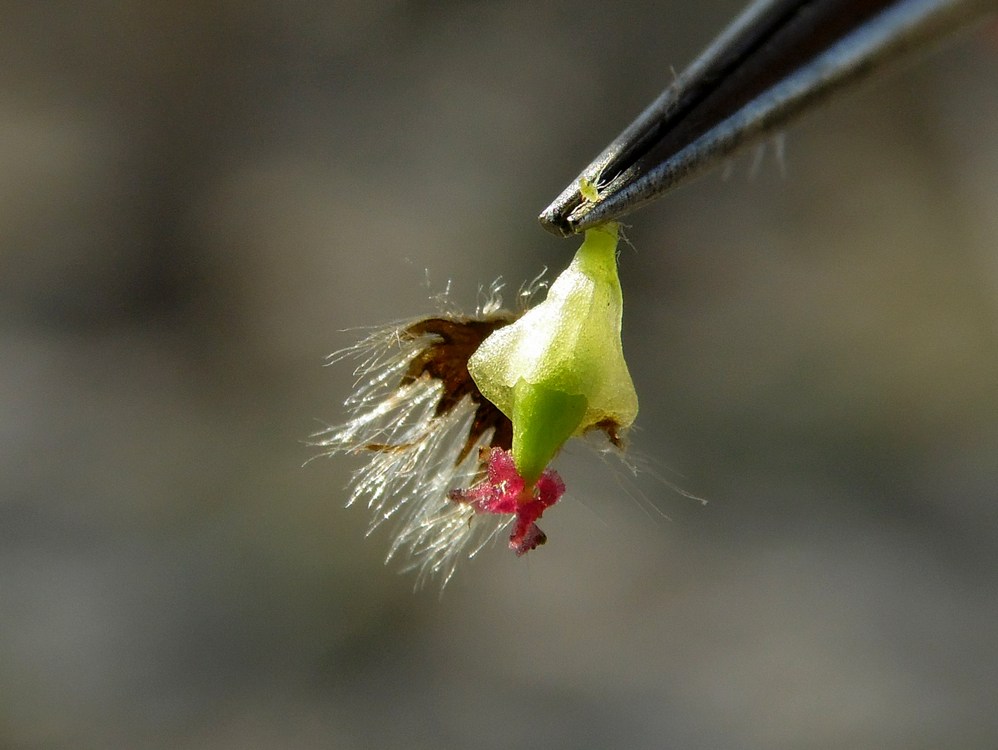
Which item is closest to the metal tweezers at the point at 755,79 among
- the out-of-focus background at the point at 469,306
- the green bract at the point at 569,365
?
the green bract at the point at 569,365

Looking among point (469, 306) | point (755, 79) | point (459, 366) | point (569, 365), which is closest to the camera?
point (755, 79)

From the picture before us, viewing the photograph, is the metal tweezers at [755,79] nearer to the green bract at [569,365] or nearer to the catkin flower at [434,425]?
the green bract at [569,365]

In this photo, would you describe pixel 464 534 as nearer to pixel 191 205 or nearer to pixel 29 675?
pixel 29 675

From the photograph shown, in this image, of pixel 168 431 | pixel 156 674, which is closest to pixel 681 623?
pixel 156 674

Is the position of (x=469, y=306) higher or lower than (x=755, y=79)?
lower

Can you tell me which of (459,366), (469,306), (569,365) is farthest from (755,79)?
(469,306)

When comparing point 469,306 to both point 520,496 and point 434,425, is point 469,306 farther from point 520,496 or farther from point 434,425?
point 520,496

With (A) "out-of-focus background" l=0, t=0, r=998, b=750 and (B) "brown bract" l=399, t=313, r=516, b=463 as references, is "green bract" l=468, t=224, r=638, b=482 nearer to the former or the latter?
(B) "brown bract" l=399, t=313, r=516, b=463
